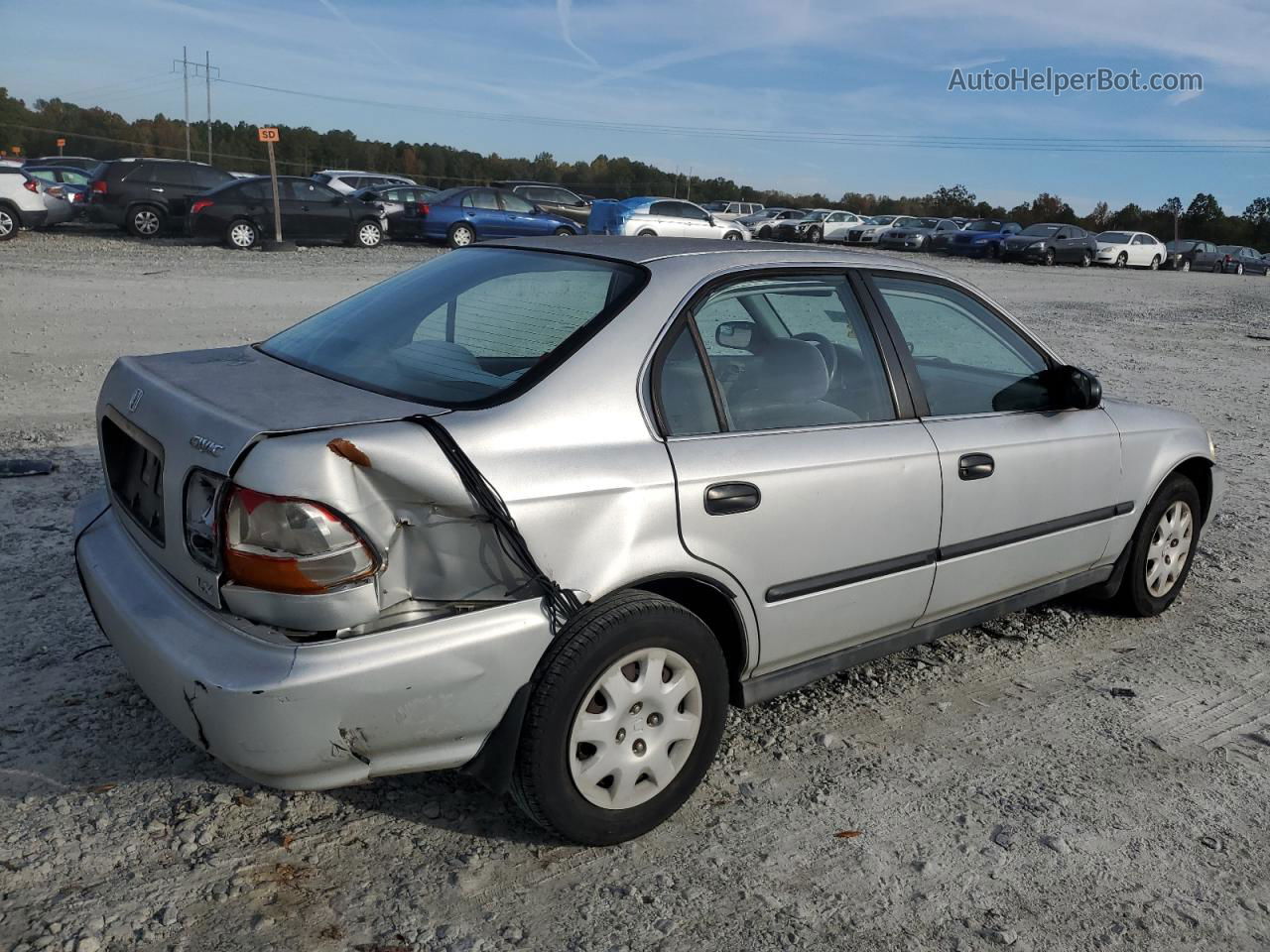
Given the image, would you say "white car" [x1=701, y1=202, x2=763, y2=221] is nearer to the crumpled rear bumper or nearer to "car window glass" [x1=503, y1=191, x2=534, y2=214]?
"car window glass" [x1=503, y1=191, x2=534, y2=214]

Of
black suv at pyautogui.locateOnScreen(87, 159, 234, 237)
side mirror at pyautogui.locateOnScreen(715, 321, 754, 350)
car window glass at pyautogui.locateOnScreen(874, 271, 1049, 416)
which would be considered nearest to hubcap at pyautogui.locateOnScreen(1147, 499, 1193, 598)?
car window glass at pyautogui.locateOnScreen(874, 271, 1049, 416)

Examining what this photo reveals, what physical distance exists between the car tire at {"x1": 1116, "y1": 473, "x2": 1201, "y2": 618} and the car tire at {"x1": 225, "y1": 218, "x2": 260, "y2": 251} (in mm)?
19957

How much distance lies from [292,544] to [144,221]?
22610 millimetres

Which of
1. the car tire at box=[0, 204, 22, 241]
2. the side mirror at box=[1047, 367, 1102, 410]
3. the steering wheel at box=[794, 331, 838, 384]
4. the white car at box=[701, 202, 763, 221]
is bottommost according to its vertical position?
the car tire at box=[0, 204, 22, 241]

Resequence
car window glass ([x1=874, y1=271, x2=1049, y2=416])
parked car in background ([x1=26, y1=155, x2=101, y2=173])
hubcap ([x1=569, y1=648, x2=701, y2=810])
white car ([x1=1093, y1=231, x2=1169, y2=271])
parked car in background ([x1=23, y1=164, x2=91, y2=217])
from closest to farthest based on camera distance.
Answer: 1. hubcap ([x1=569, y1=648, x2=701, y2=810])
2. car window glass ([x1=874, y1=271, x2=1049, y2=416])
3. parked car in background ([x1=23, y1=164, x2=91, y2=217])
4. parked car in background ([x1=26, y1=155, x2=101, y2=173])
5. white car ([x1=1093, y1=231, x2=1169, y2=271])

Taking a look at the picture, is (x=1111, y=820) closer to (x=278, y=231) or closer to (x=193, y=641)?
(x=193, y=641)

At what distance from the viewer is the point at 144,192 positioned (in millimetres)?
22203

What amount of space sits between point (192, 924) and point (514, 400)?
1.47 metres

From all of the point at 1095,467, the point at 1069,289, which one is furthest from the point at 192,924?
the point at 1069,289

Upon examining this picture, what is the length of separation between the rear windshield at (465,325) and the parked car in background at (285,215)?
1935 cm

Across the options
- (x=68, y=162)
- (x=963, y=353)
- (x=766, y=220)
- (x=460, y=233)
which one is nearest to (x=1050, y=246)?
(x=766, y=220)

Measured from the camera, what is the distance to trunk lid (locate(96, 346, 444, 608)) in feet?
8.58

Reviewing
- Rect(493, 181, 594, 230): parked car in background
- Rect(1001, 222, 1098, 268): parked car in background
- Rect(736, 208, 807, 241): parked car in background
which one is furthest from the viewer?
Rect(736, 208, 807, 241): parked car in background

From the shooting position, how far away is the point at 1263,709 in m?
3.97
